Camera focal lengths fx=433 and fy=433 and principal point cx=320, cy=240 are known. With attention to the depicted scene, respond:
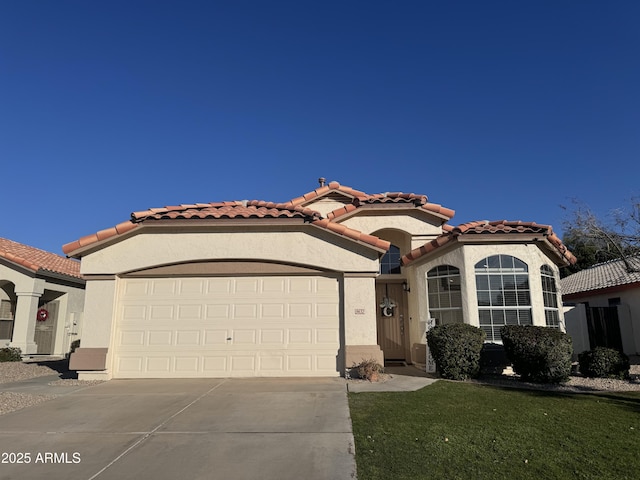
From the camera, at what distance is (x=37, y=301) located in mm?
16188

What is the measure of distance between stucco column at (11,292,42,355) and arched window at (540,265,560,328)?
56.2 ft

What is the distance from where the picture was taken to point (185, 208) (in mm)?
12344

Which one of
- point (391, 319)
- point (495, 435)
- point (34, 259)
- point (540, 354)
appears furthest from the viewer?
point (34, 259)

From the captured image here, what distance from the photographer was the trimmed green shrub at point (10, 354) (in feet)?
47.7

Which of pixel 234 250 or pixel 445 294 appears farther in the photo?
pixel 445 294

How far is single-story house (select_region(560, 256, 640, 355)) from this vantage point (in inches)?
540

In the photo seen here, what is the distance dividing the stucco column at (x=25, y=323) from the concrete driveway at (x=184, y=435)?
8.70 m

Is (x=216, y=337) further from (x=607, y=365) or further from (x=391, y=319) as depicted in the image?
(x=607, y=365)

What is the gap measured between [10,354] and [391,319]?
509 inches

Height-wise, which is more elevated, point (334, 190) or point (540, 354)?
point (334, 190)

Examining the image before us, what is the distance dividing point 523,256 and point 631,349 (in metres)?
7.52

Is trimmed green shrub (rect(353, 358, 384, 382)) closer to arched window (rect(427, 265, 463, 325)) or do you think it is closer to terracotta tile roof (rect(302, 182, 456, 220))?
arched window (rect(427, 265, 463, 325))

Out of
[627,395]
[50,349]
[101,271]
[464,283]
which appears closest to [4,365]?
[50,349]

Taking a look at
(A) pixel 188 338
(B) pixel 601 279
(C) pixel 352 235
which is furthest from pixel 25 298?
(B) pixel 601 279
